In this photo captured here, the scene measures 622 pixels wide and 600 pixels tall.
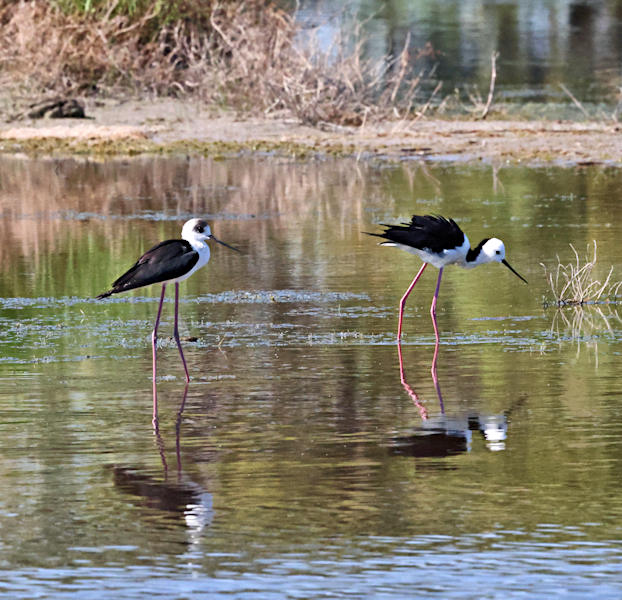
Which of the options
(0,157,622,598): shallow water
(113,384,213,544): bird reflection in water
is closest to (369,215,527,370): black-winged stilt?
(0,157,622,598): shallow water

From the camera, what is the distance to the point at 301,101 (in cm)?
2688

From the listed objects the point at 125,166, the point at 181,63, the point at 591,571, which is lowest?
the point at 591,571

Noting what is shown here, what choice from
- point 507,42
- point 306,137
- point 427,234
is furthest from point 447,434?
point 507,42

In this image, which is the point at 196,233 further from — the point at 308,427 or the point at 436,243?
the point at 308,427

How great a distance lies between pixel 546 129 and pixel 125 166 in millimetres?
6705

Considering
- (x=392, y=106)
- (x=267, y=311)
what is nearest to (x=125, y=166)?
(x=392, y=106)

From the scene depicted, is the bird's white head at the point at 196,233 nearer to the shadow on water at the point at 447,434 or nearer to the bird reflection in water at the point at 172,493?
the shadow on water at the point at 447,434

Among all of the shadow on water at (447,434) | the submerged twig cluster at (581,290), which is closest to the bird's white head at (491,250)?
the submerged twig cluster at (581,290)

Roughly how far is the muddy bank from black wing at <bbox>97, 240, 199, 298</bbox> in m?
13.5

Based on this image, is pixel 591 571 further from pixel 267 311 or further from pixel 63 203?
pixel 63 203

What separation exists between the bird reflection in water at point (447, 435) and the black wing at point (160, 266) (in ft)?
7.22

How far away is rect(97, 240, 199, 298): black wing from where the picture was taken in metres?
10.8

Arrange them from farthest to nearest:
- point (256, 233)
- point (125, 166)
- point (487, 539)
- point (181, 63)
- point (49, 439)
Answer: point (181, 63) < point (125, 166) < point (256, 233) < point (49, 439) < point (487, 539)

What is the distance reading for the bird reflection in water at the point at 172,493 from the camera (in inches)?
278
